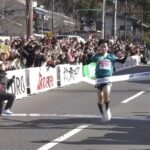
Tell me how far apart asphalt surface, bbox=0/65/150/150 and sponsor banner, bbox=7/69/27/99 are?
0.33m

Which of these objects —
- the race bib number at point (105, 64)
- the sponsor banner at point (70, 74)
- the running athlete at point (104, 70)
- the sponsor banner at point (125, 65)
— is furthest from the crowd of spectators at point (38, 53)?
the sponsor banner at point (125, 65)

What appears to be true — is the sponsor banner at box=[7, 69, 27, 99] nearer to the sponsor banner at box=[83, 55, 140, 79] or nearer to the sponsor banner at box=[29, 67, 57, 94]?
the sponsor banner at box=[29, 67, 57, 94]

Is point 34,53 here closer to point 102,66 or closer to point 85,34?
point 102,66

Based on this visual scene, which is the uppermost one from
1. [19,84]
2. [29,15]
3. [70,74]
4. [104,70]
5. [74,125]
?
[29,15]

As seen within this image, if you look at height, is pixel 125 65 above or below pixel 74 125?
below

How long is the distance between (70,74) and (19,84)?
25.1ft

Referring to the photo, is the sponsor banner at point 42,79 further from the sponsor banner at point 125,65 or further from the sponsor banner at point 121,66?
the sponsor banner at point 125,65

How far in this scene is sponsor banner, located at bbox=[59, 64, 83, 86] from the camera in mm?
25297

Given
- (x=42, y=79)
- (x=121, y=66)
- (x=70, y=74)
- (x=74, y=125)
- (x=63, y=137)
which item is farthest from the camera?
(x=121, y=66)

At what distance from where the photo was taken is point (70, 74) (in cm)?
2684

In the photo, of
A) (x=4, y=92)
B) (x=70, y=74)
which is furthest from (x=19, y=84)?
(x=70, y=74)

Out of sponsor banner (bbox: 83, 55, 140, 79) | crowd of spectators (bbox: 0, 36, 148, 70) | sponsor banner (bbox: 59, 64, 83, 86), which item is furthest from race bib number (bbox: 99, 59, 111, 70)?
sponsor banner (bbox: 83, 55, 140, 79)

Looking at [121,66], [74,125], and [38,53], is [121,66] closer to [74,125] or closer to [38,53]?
[38,53]

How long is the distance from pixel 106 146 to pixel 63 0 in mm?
91647
